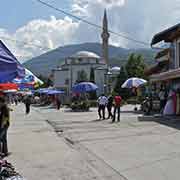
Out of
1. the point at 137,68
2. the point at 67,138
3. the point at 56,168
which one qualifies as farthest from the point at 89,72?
the point at 56,168

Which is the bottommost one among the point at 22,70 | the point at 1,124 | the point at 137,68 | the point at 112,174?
the point at 112,174

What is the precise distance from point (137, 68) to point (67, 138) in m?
71.3

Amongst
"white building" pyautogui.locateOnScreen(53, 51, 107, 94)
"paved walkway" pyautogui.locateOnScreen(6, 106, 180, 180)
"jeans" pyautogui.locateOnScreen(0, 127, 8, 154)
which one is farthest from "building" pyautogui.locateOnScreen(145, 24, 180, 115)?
"white building" pyautogui.locateOnScreen(53, 51, 107, 94)

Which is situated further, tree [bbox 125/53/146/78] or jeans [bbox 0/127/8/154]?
tree [bbox 125/53/146/78]

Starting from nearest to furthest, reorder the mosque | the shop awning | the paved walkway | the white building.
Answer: the paved walkway → the shop awning → the mosque → the white building

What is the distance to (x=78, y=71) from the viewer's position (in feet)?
333

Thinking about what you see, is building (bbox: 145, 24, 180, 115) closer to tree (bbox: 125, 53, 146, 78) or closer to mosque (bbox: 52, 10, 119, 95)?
tree (bbox: 125, 53, 146, 78)

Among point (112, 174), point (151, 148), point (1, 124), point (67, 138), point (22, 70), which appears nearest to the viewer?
point (22, 70)

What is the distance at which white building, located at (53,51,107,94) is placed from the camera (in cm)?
9969

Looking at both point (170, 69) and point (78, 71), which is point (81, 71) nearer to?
point (78, 71)

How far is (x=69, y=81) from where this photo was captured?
101562 millimetres

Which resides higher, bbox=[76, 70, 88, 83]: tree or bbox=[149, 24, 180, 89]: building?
bbox=[76, 70, 88, 83]: tree

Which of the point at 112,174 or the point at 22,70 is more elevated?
the point at 22,70

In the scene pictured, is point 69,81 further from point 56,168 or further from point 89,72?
point 56,168
